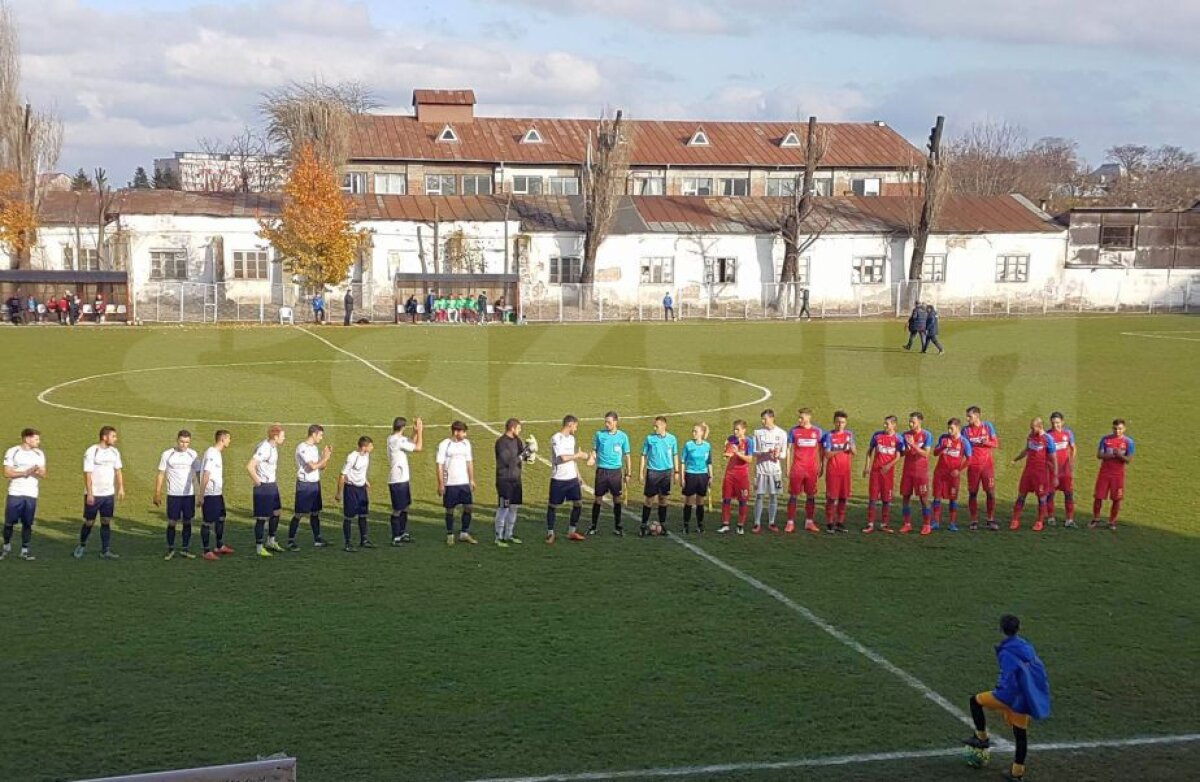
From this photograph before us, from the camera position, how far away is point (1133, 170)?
12062 cm

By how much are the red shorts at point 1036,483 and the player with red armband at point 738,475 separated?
158 inches

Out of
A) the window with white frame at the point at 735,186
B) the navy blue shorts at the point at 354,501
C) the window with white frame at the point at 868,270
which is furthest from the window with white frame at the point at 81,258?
the navy blue shorts at the point at 354,501

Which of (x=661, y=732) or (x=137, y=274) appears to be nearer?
(x=661, y=732)

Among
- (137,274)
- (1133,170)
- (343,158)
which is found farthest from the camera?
(1133,170)

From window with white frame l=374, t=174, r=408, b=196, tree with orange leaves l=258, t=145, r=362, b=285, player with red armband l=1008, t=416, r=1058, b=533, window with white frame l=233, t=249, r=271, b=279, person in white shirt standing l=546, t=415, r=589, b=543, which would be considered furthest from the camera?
window with white frame l=374, t=174, r=408, b=196

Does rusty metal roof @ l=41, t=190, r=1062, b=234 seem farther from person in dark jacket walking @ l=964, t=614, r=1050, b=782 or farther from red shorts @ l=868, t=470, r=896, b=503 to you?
person in dark jacket walking @ l=964, t=614, r=1050, b=782

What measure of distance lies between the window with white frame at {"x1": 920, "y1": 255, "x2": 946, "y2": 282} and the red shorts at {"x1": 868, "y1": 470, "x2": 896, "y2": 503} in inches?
2092

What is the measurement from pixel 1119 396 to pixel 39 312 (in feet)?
150

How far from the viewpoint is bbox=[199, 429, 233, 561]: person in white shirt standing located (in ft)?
47.4

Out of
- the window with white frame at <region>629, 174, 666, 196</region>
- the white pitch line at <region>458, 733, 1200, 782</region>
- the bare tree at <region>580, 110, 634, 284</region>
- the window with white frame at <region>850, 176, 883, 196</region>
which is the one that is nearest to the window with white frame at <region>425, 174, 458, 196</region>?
the window with white frame at <region>629, 174, 666, 196</region>

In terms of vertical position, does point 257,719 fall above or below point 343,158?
below

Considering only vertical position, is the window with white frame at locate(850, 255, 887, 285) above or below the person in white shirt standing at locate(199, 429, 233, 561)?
above

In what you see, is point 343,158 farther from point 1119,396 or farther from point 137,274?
point 1119,396

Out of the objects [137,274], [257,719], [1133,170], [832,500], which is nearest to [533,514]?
[832,500]
